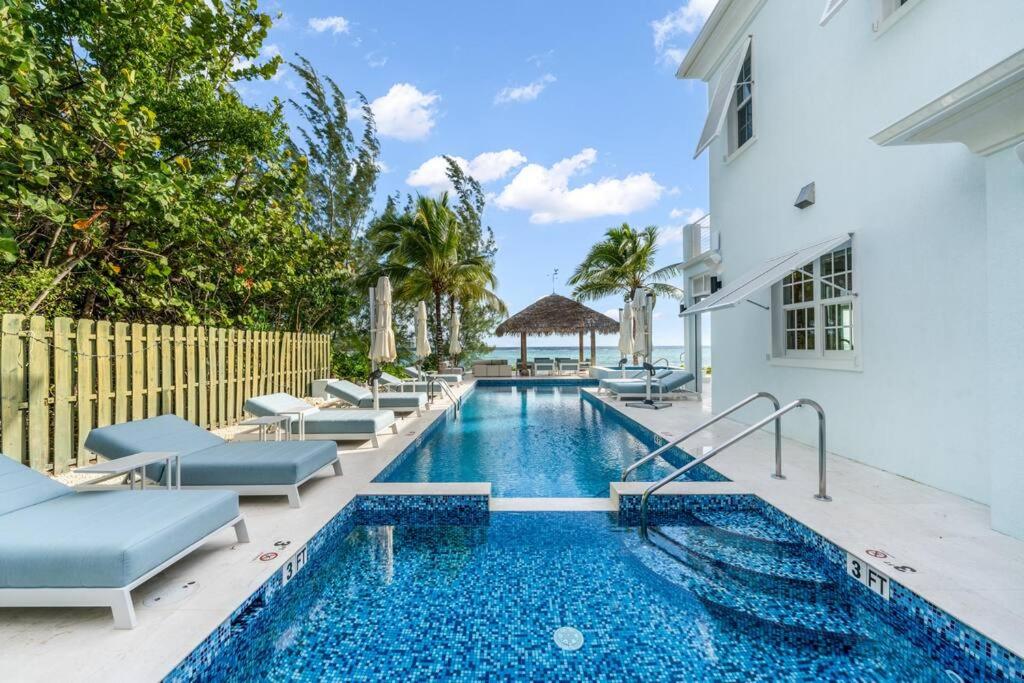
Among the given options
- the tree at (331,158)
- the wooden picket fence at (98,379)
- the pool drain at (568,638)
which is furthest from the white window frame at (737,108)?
the tree at (331,158)

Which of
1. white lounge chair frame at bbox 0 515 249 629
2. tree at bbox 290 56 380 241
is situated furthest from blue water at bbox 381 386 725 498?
tree at bbox 290 56 380 241

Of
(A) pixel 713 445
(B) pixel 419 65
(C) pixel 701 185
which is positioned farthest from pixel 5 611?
(B) pixel 419 65

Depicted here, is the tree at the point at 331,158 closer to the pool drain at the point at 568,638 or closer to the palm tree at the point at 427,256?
the palm tree at the point at 427,256

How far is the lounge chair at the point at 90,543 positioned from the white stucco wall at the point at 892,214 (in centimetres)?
613

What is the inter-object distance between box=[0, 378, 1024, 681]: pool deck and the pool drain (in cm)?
186

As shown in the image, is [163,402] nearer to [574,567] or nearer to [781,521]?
[574,567]

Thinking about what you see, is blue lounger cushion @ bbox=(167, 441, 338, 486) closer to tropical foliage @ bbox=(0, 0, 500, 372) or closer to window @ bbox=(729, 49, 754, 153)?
tropical foliage @ bbox=(0, 0, 500, 372)

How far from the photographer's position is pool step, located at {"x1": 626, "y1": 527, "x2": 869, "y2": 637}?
3250 millimetres

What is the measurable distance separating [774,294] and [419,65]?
18.6m

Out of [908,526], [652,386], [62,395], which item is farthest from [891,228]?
[62,395]

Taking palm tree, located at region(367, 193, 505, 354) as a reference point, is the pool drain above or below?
below

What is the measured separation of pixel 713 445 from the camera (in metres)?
7.31

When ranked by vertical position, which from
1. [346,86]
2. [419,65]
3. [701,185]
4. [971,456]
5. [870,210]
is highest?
[346,86]

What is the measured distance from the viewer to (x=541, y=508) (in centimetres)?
504
